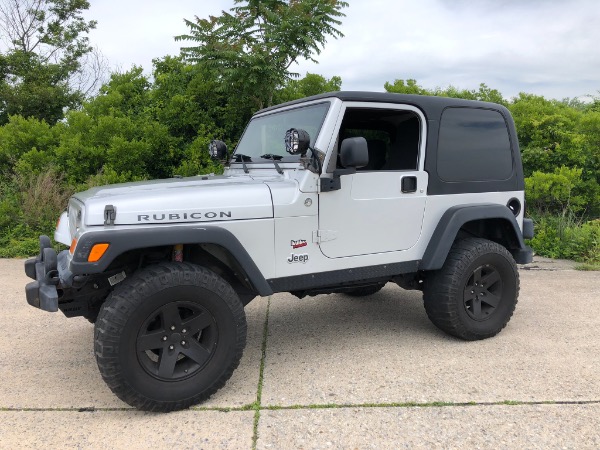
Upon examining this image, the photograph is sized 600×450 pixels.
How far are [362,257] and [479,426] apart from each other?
4.18 feet

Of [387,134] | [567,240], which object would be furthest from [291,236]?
[567,240]

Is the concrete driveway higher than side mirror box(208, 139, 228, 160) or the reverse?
the reverse

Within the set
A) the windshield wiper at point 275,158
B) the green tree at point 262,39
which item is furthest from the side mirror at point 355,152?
the green tree at point 262,39

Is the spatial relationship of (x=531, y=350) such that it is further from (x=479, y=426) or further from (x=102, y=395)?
(x=102, y=395)

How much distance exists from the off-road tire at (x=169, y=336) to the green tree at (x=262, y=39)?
197 inches

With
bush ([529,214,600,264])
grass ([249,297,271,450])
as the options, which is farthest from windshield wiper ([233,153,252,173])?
bush ([529,214,600,264])

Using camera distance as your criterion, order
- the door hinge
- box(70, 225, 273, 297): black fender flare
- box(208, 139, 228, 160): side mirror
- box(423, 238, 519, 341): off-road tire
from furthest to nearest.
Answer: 1. box(208, 139, 228, 160): side mirror
2. box(423, 238, 519, 341): off-road tire
3. the door hinge
4. box(70, 225, 273, 297): black fender flare

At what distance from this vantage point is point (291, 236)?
10.2 feet

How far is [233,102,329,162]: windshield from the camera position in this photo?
3.38 m

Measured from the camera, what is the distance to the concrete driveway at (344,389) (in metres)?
2.54

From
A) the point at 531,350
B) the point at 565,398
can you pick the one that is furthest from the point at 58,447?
the point at 531,350

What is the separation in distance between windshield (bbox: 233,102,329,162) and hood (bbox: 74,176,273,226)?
0.52 m

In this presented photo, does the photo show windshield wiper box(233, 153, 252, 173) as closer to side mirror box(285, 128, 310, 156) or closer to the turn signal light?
side mirror box(285, 128, 310, 156)

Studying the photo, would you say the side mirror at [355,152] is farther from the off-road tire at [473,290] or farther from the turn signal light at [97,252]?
the turn signal light at [97,252]
